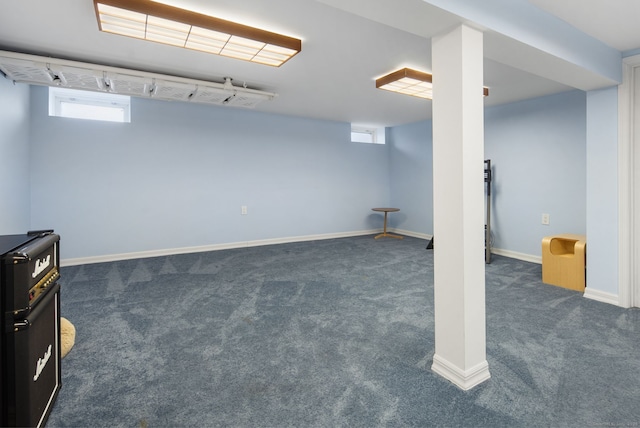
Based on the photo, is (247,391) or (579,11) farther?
(579,11)

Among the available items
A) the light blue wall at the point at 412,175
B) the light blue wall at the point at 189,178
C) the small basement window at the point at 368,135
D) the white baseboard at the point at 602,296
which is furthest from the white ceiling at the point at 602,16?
the small basement window at the point at 368,135

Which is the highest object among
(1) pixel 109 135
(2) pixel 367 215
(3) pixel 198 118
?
(3) pixel 198 118

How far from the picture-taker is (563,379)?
1625 mm

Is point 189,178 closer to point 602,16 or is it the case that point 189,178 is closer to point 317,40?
point 317,40

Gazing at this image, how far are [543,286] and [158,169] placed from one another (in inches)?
195

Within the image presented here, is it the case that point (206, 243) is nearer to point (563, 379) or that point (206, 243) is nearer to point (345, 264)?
point (345, 264)

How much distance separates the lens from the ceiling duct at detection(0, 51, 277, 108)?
8.65ft

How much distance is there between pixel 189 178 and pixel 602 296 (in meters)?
4.99

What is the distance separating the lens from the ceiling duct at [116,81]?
8.65 feet

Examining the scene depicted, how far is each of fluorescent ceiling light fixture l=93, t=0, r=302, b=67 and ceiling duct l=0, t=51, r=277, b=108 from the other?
835mm

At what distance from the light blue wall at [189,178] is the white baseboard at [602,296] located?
380 centimetres

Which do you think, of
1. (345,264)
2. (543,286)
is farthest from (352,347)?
(543,286)

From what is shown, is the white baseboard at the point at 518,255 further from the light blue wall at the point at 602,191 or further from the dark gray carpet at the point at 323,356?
the light blue wall at the point at 602,191

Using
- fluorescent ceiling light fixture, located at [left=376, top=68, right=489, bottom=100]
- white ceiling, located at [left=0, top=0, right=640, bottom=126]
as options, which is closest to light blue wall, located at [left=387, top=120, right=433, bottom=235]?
white ceiling, located at [left=0, top=0, right=640, bottom=126]
